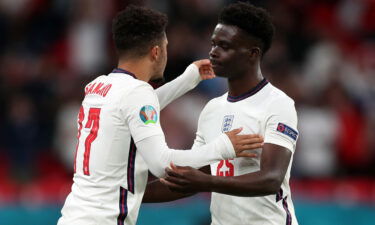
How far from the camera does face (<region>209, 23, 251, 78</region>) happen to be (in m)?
4.83

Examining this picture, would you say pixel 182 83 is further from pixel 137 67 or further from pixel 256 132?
pixel 256 132

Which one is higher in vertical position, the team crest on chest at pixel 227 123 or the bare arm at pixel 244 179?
the team crest on chest at pixel 227 123

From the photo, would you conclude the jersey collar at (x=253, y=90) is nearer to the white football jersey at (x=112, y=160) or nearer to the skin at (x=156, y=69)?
the skin at (x=156, y=69)

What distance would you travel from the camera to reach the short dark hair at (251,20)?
15.8 ft

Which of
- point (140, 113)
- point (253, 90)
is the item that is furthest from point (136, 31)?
point (253, 90)

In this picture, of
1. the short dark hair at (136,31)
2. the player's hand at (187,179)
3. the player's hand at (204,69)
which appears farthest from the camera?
the player's hand at (204,69)

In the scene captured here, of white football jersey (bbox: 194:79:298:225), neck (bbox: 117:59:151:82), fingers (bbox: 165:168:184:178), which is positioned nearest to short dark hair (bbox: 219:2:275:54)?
white football jersey (bbox: 194:79:298:225)

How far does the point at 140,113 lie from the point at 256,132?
70cm

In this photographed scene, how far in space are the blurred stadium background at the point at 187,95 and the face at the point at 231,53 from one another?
11.1 feet

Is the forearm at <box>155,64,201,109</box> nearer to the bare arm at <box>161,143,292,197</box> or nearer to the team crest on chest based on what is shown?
the team crest on chest

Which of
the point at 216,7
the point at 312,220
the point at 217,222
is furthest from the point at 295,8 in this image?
the point at 217,222

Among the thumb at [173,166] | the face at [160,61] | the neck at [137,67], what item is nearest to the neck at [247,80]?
the face at [160,61]

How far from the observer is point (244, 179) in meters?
4.47

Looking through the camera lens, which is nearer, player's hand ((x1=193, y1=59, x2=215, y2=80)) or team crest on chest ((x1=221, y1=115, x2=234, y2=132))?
team crest on chest ((x1=221, y1=115, x2=234, y2=132))
